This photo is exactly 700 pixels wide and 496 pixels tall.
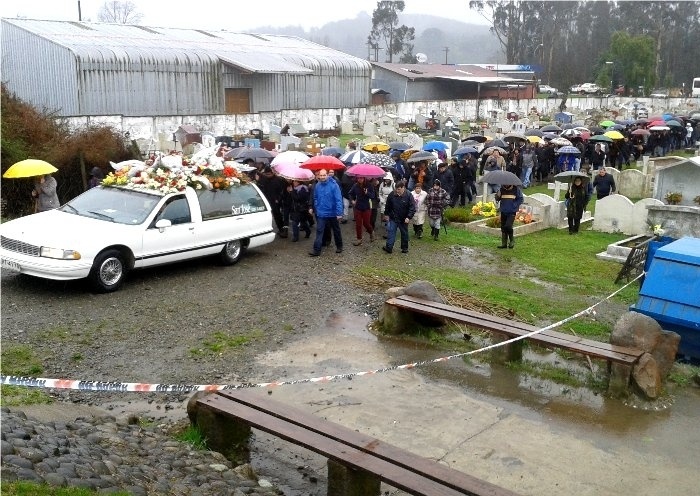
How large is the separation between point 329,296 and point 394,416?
4088 millimetres

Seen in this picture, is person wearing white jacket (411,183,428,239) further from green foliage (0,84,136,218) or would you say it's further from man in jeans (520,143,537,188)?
man in jeans (520,143,537,188)

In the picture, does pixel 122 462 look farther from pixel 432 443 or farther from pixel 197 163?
pixel 197 163

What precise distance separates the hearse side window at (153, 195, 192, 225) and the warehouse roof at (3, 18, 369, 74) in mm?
24428

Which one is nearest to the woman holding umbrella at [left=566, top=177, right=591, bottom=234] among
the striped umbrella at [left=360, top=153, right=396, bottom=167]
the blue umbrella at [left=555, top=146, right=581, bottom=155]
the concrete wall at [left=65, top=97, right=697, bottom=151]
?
the striped umbrella at [left=360, top=153, right=396, bottom=167]

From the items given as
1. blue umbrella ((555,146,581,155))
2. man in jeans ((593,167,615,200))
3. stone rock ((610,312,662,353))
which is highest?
blue umbrella ((555,146,581,155))

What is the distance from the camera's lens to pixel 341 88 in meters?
47.4

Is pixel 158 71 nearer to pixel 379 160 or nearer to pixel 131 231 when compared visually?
pixel 379 160

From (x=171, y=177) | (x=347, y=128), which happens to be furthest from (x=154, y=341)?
(x=347, y=128)

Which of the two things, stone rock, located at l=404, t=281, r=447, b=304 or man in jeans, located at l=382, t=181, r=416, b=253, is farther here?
man in jeans, located at l=382, t=181, r=416, b=253

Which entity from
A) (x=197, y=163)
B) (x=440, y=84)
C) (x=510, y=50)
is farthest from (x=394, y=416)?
(x=510, y=50)

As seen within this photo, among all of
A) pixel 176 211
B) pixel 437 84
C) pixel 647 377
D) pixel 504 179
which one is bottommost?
pixel 647 377

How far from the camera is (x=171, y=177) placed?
39.0 ft

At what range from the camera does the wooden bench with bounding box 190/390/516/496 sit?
527 cm

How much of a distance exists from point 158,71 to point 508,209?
26.4m
